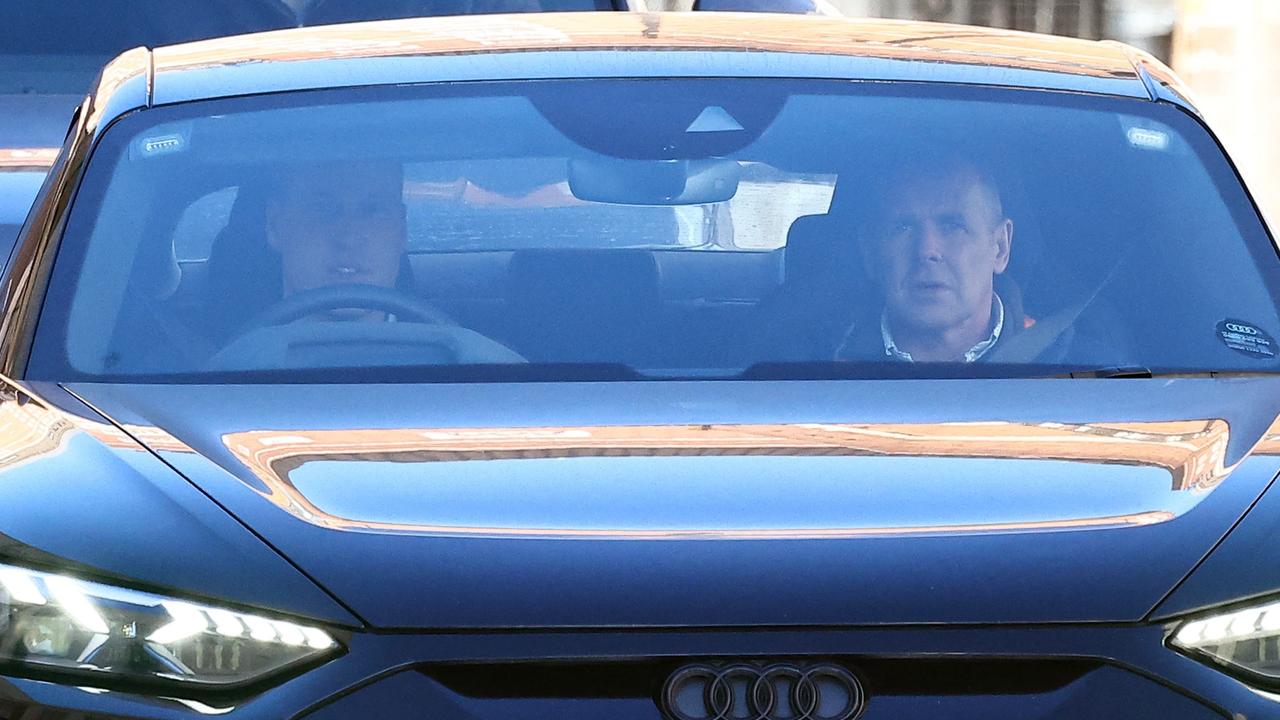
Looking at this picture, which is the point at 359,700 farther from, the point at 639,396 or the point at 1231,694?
the point at 1231,694

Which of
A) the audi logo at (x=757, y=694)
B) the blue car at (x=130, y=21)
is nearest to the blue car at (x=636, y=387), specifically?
the audi logo at (x=757, y=694)

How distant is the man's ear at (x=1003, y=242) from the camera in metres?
4.05

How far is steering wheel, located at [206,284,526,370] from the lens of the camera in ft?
11.8

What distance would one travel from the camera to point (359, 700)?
106 inches

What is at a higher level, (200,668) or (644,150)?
(644,150)

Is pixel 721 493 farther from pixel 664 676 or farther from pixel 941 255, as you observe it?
pixel 941 255

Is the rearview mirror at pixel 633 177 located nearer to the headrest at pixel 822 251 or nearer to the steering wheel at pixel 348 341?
the headrest at pixel 822 251

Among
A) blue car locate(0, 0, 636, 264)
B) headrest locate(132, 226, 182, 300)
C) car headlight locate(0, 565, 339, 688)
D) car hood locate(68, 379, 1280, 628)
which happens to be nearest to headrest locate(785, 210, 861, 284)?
car hood locate(68, 379, 1280, 628)

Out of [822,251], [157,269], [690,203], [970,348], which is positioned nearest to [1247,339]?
[970,348]

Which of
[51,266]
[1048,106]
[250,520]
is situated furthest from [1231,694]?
[51,266]

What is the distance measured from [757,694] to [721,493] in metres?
0.30

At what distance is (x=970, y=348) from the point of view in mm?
3787

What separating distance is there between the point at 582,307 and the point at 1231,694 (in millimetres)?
1298

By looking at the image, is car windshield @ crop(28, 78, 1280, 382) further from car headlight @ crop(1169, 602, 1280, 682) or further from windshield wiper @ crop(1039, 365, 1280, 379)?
car headlight @ crop(1169, 602, 1280, 682)
